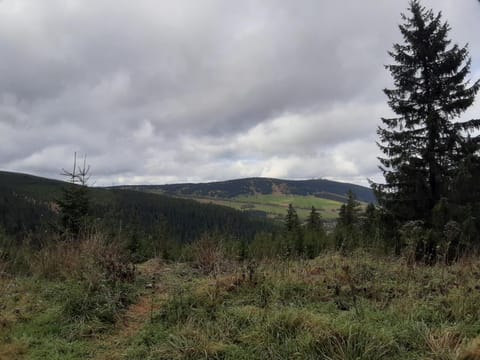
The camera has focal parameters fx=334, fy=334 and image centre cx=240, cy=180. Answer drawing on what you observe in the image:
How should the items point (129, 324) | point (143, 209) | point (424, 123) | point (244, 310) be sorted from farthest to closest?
point (143, 209)
point (424, 123)
point (129, 324)
point (244, 310)

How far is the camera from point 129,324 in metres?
4.39

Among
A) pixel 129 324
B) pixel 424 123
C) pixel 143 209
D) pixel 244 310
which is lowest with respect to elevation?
pixel 143 209

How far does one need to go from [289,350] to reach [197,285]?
7.35ft

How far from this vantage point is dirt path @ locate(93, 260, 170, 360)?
146 inches

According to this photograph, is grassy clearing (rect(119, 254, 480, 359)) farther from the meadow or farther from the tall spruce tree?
the tall spruce tree

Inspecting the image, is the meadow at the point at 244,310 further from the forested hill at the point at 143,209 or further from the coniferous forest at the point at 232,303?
the forested hill at the point at 143,209

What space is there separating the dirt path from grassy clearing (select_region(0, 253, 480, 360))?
1cm

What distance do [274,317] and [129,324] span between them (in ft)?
6.54

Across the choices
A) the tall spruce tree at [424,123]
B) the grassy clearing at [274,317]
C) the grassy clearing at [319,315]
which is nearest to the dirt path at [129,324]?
the grassy clearing at [274,317]

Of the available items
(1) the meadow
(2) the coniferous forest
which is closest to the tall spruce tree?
(2) the coniferous forest

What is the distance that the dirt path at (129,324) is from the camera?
3701mm

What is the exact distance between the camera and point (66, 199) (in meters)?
18.5

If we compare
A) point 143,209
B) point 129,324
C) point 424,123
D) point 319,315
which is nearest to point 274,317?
point 319,315

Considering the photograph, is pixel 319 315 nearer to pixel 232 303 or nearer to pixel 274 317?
pixel 274 317
